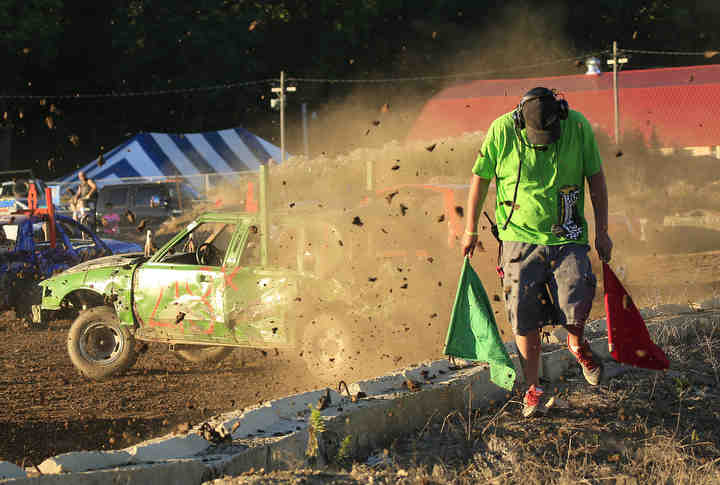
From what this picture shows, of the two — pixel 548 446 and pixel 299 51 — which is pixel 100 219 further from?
pixel 299 51

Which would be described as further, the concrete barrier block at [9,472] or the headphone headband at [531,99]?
the headphone headband at [531,99]

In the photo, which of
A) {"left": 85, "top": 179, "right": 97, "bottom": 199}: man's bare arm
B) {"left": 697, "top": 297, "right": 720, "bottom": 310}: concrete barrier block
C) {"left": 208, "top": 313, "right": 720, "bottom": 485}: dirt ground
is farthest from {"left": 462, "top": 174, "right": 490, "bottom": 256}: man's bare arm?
{"left": 85, "top": 179, "right": 97, "bottom": 199}: man's bare arm

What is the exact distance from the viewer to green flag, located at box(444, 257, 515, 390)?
17.5 feet

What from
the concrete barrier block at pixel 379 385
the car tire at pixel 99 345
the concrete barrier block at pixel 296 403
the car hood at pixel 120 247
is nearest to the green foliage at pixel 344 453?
the concrete barrier block at pixel 296 403

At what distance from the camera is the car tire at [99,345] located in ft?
27.5

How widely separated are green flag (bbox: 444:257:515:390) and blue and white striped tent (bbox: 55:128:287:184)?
27.7m

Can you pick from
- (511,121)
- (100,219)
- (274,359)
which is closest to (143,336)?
(274,359)

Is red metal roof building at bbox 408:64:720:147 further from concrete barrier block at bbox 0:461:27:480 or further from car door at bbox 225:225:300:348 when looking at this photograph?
concrete barrier block at bbox 0:461:27:480

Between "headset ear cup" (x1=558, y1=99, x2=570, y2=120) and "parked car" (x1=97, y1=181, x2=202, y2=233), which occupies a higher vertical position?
"parked car" (x1=97, y1=181, x2=202, y2=233)

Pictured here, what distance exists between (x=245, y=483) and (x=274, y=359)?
16.4 ft

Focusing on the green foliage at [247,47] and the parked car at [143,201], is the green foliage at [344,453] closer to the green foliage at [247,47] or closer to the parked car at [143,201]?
the parked car at [143,201]

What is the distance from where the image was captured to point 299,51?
5322 cm

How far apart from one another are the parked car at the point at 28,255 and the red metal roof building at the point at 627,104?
87.0 feet

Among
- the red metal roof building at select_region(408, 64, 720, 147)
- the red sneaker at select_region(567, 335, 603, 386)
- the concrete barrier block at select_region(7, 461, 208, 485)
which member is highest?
the red metal roof building at select_region(408, 64, 720, 147)
